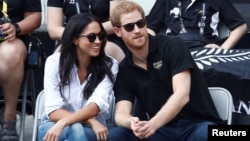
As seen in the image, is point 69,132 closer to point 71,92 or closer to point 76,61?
point 71,92

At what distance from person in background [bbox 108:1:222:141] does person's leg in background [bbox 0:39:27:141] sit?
947mm

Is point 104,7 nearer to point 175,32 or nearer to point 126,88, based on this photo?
point 175,32

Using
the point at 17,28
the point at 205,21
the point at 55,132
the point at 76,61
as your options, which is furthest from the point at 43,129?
the point at 205,21

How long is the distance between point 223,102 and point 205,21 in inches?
46.9

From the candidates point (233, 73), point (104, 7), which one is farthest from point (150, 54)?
point (104, 7)

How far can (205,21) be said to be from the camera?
18.6ft

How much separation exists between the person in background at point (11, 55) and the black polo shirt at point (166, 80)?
1.04 m

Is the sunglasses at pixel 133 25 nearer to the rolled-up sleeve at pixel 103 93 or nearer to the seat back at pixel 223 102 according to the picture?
the rolled-up sleeve at pixel 103 93

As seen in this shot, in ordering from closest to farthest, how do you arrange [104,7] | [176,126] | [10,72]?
[176,126] → [10,72] → [104,7]

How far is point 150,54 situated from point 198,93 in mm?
412

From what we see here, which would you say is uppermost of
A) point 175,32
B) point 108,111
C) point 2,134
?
point 175,32

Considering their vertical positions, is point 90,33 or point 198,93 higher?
point 90,33

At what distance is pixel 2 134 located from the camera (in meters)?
5.26

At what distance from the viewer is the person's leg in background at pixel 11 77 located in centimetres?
517
